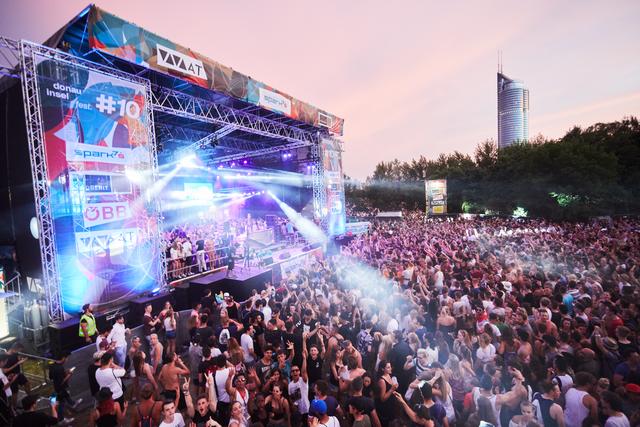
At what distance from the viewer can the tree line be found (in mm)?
23438

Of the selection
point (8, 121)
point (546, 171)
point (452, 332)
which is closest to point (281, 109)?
point (8, 121)

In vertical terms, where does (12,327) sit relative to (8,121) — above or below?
below

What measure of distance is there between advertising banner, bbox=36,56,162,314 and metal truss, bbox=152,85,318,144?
4.18ft

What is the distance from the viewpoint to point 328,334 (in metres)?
5.07

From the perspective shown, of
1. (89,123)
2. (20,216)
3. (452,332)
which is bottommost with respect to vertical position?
(452,332)

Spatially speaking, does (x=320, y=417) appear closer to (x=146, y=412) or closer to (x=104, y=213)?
(x=146, y=412)

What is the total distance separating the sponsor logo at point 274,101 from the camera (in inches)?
467

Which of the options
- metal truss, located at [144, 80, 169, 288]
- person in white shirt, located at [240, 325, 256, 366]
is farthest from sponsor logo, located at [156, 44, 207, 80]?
person in white shirt, located at [240, 325, 256, 366]

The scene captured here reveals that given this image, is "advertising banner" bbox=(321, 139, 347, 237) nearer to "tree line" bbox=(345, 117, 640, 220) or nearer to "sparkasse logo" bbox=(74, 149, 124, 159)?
"sparkasse logo" bbox=(74, 149, 124, 159)

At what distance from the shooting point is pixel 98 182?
7316 millimetres

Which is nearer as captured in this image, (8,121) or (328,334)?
(328,334)

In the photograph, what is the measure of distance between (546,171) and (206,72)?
2815 centimetres

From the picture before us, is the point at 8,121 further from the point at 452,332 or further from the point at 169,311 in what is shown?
the point at 452,332

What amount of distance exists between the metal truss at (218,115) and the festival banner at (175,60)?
0.92 m
